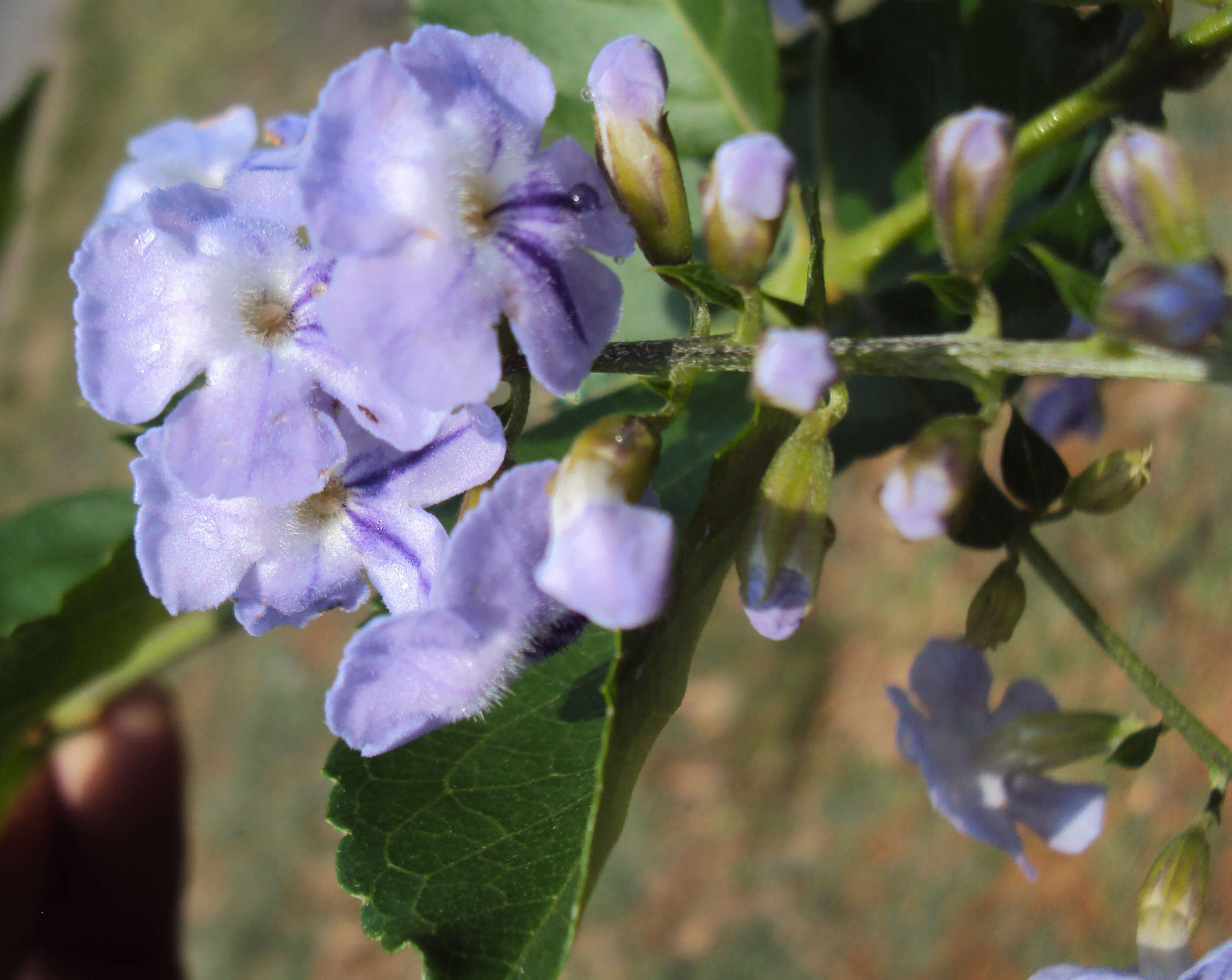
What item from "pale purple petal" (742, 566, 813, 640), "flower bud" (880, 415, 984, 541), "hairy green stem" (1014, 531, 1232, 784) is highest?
"flower bud" (880, 415, 984, 541)

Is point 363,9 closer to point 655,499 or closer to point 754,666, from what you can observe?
point 754,666

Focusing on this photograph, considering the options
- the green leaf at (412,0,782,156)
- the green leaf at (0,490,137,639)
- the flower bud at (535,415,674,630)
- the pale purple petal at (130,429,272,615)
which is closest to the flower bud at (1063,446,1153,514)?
the flower bud at (535,415,674,630)

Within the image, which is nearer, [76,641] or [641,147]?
[641,147]

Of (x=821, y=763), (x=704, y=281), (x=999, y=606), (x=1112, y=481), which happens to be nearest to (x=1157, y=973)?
(x=999, y=606)

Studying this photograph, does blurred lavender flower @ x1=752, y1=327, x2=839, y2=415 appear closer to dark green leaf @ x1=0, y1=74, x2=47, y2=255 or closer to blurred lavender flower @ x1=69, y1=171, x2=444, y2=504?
blurred lavender flower @ x1=69, y1=171, x2=444, y2=504

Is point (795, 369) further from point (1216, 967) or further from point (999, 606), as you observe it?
point (1216, 967)

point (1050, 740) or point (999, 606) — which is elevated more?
point (999, 606)
